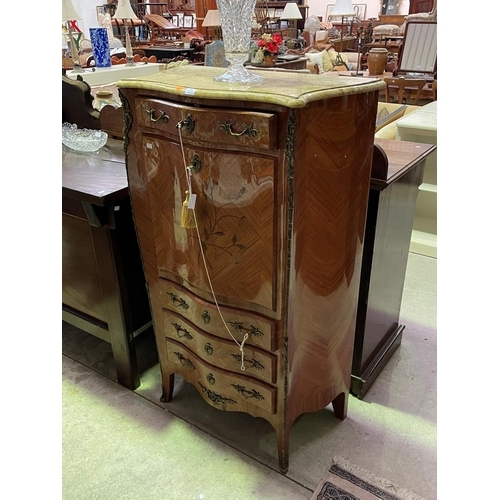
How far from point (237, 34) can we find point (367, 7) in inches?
468

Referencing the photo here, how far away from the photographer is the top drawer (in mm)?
937

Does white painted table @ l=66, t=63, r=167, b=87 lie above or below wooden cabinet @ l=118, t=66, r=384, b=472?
above

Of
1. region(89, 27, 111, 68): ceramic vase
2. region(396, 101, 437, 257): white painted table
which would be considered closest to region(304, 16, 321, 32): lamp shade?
region(89, 27, 111, 68): ceramic vase

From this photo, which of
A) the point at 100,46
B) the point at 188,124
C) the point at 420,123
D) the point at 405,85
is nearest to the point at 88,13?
the point at 100,46

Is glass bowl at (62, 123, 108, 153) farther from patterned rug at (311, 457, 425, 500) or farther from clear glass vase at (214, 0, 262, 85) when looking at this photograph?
patterned rug at (311, 457, 425, 500)

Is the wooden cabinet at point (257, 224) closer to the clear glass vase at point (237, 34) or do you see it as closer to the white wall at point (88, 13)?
the clear glass vase at point (237, 34)

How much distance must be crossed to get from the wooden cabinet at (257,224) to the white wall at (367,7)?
11257 mm

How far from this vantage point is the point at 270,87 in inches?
38.8

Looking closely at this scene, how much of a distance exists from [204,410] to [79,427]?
1.47 ft

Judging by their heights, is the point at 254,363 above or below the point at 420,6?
below

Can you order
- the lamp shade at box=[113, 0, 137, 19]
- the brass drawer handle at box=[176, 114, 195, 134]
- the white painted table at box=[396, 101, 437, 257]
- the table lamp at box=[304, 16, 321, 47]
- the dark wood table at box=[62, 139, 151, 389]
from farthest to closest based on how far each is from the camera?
the table lamp at box=[304, 16, 321, 47] < the lamp shade at box=[113, 0, 137, 19] < the white painted table at box=[396, 101, 437, 257] < the dark wood table at box=[62, 139, 151, 389] < the brass drawer handle at box=[176, 114, 195, 134]

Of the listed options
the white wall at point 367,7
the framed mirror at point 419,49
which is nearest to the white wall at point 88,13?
the white wall at point 367,7

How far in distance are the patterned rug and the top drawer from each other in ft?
3.40

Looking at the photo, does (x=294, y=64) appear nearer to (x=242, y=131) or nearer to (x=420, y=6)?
(x=242, y=131)
